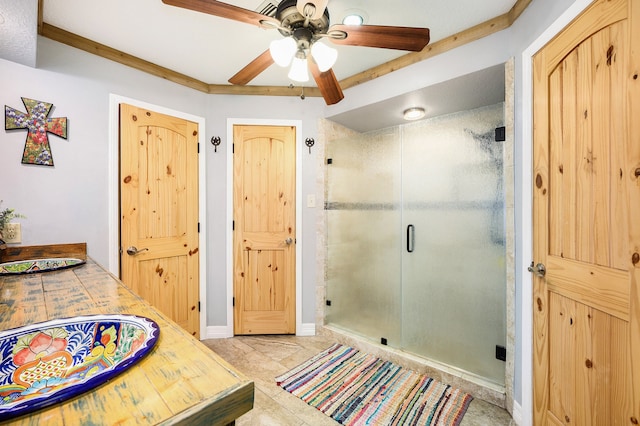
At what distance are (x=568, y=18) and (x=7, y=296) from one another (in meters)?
2.48

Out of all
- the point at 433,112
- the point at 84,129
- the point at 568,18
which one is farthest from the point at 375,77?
the point at 84,129

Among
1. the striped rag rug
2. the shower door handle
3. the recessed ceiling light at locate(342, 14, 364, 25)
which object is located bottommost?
the striped rag rug

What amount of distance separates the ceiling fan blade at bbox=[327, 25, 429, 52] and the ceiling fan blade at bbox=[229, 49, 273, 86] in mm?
358

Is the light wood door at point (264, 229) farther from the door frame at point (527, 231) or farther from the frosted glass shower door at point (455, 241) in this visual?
the door frame at point (527, 231)

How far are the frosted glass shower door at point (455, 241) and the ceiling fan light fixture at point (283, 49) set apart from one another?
1382 mm

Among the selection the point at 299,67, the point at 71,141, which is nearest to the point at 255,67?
the point at 299,67

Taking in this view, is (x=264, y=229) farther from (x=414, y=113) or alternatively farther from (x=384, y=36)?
(x=384, y=36)

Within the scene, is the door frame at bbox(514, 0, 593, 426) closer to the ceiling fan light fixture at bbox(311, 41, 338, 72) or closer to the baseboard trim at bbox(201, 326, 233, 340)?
the ceiling fan light fixture at bbox(311, 41, 338, 72)

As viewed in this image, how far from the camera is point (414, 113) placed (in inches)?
91.7

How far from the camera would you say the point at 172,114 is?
236cm

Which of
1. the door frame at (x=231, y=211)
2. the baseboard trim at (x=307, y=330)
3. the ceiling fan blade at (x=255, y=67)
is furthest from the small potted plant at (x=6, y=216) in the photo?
the baseboard trim at (x=307, y=330)

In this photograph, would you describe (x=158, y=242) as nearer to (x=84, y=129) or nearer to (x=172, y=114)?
(x=84, y=129)

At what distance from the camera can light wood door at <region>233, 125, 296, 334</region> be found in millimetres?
2611

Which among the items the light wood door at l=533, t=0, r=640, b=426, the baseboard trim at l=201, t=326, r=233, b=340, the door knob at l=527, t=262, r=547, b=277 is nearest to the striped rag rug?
the light wood door at l=533, t=0, r=640, b=426
